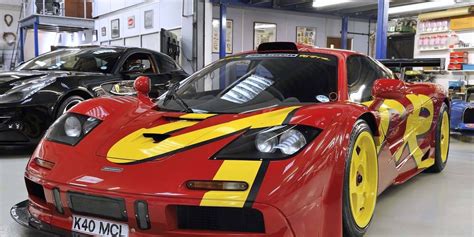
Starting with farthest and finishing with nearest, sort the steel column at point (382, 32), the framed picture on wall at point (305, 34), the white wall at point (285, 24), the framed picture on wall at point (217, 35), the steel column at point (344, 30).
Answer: the framed picture on wall at point (305, 34)
the steel column at point (344, 30)
the white wall at point (285, 24)
the framed picture on wall at point (217, 35)
the steel column at point (382, 32)

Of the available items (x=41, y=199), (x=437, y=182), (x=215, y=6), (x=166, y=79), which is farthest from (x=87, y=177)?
(x=215, y=6)

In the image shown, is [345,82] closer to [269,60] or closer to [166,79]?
[269,60]

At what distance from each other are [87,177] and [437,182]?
285cm

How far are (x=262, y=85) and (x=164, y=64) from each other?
314 centimetres

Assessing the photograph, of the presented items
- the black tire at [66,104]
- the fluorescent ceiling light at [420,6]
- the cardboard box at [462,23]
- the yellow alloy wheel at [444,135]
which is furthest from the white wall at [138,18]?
the yellow alloy wheel at [444,135]

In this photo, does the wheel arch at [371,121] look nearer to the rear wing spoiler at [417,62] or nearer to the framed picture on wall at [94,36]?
the rear wing spoiler at [417,62]

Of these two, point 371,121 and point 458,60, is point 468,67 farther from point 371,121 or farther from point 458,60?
point 371,121

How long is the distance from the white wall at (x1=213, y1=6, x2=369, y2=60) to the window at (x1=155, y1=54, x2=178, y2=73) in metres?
6.05

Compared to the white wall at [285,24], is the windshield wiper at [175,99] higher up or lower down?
lower down

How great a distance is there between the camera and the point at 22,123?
4.06 metres

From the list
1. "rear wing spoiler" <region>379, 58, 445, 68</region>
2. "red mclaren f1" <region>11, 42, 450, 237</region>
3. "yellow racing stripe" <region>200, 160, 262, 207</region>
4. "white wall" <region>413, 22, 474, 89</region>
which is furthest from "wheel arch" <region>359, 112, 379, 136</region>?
"white wall" <region>413, 22, 474, 89</region>

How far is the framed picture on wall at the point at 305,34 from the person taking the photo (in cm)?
1323

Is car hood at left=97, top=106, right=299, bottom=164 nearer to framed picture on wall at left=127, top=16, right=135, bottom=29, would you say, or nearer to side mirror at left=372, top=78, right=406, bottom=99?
side mirror at left=372, top=78, right=406, bottom=99

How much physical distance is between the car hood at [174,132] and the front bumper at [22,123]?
2.36 m
